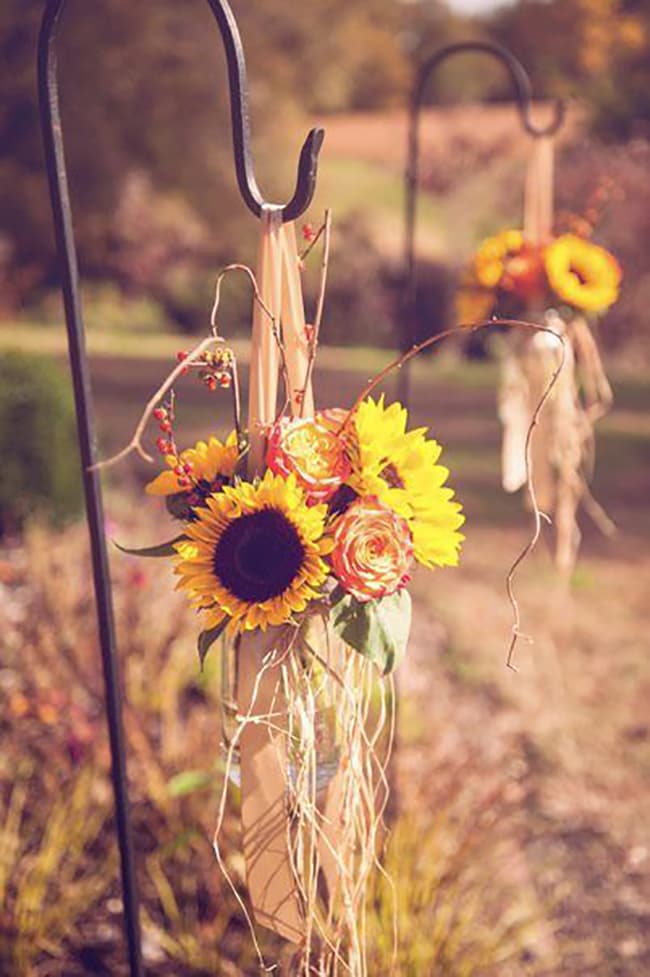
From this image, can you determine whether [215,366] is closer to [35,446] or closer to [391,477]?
[391,477]

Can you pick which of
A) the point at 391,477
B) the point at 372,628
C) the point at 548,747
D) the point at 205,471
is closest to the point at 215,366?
the point at 205,471

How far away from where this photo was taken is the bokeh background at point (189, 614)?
2.41 meters

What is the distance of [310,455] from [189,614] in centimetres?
223

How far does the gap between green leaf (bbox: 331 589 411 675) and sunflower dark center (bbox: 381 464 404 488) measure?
5.2 inches

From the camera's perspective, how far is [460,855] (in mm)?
2395

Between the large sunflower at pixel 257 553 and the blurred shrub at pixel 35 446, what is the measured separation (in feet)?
12.1

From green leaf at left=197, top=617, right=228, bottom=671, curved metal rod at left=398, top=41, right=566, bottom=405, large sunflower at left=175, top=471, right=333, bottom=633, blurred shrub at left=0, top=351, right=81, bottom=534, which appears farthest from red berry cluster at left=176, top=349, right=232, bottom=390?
blurred shrub at left=0, top=351, right=81, bottom=534

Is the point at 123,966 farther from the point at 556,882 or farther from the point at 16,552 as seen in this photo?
the point at 16,552

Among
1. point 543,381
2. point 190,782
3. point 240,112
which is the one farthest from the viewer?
point 543,381

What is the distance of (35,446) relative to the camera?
4.91 metres

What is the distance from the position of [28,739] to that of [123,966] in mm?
780

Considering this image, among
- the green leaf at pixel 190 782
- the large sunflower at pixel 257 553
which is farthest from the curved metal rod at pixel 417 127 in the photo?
the large sunflower at pixel 257 553

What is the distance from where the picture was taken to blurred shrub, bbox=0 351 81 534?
4.85 metres

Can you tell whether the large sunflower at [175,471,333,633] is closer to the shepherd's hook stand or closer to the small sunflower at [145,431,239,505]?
the small sunflower at [145,431,239,505]
